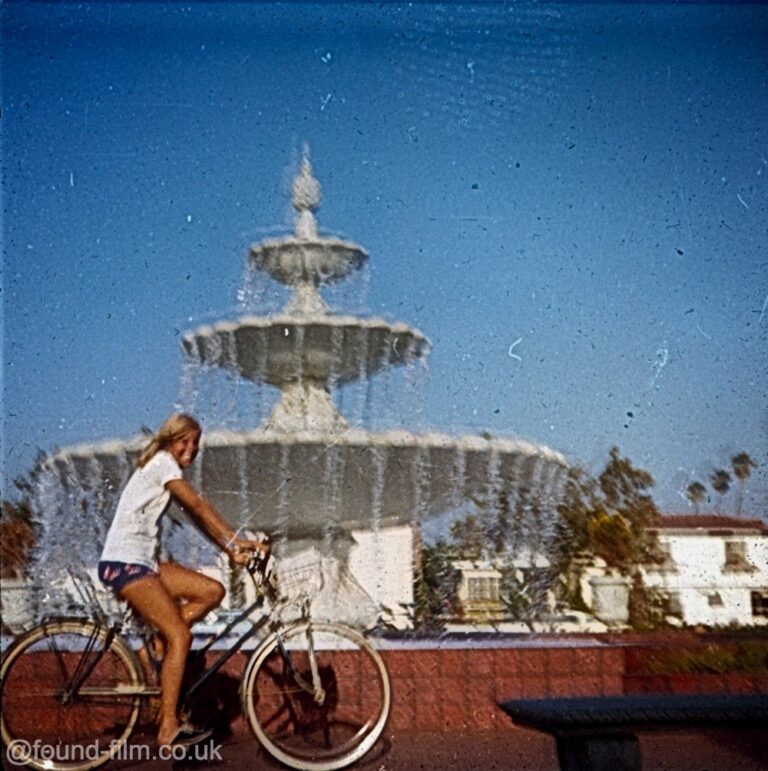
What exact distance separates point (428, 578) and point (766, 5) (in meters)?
3.16

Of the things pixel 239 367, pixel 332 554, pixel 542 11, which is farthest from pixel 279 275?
pixel 542 11

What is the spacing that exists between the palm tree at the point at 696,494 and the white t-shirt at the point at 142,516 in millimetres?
2890

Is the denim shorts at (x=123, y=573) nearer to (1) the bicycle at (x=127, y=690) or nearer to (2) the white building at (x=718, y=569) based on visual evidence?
(1) the bicycle at (x=127, y=690)

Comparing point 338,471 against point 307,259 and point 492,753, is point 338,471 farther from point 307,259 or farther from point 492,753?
point 492,753

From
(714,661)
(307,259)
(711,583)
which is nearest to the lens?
(714,661)

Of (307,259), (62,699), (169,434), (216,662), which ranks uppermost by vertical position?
(307,259)

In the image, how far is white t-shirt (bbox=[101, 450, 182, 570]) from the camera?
13.2 ft

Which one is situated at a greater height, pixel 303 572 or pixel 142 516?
pixel 142 516

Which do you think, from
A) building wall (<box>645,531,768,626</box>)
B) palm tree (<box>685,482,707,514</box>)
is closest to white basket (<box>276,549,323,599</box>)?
palm tree (<box>685,482,707,514</box>)

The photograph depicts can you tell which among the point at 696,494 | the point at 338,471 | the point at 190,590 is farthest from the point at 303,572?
the point at 696,494

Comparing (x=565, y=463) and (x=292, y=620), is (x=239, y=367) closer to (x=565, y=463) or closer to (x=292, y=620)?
(x=565, y=463)

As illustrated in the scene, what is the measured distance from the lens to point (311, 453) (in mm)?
5512

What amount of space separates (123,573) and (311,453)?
1.62 meters

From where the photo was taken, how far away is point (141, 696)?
406 centimetres
